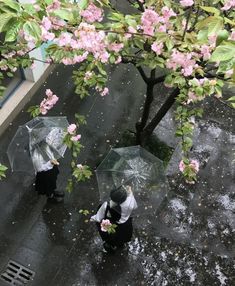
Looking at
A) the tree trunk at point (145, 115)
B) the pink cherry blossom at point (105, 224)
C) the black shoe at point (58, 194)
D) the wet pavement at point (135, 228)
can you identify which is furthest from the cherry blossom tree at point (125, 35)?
the wet pavement at point (135, 228)

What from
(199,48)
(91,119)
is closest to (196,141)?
(91,119)

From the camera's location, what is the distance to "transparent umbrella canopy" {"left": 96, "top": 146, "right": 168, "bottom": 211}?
7.22 m

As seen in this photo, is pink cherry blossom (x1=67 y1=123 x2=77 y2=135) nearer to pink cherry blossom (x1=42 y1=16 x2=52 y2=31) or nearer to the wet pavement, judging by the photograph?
pink cherry blossom (x1=42 y1=16 x2=52 y2=31)

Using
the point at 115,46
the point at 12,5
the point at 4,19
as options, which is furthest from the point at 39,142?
the point at 4,19

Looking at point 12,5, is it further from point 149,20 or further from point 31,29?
point 149,20

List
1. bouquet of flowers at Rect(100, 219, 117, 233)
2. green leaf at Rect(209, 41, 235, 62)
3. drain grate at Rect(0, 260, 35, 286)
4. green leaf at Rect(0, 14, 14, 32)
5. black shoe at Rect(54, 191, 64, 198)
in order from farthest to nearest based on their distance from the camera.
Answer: black shoe at Rect(54, 191, 64, 198) → drain grate at Rect(0, 260, 35, 286) → bouquet of flowers at Rect(100, 219, 117, 233) → green leaf at Rect(0, 14, 14, 32) → green leaf at Rect(209, 41, 235, 62)

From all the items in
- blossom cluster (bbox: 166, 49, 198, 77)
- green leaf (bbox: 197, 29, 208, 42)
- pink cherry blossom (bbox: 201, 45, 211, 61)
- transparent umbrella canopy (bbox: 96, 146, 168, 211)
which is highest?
green leaf (bbox: 197, 29, 208, 42)

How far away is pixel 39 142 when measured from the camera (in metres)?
7.36

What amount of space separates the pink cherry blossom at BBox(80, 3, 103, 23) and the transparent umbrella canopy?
8.41 feet

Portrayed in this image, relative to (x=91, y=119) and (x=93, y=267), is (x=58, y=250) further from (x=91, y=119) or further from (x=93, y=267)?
(x=91, y=119)

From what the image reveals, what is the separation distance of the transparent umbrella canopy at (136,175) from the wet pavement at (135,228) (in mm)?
933

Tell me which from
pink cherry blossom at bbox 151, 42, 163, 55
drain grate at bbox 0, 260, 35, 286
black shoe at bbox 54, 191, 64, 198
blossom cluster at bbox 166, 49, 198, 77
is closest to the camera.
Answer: pink cherry blossom at bbox 151, 42, 163, 55

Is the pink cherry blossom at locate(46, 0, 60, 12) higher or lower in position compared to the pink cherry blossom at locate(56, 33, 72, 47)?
higher

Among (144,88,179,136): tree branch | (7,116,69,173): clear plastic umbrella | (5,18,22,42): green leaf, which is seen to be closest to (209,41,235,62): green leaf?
(5,18,22,42): green leaf
